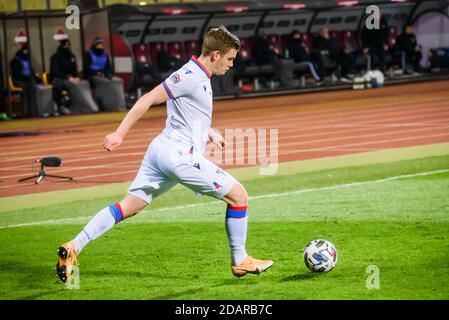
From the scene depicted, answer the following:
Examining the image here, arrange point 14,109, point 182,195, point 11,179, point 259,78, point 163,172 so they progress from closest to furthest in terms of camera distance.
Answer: point 163,172
point 182,195
point 11,179
point 14,109
point 259,78

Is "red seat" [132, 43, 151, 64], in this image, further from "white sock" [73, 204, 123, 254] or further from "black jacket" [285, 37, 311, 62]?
"white sock" [73, 204, 123, 254]

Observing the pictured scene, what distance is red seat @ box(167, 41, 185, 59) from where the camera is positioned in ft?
110

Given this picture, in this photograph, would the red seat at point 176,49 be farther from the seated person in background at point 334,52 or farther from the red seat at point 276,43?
the seated person in background at point 334,52

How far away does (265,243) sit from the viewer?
10602mm

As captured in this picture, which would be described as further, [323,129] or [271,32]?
[271,32]

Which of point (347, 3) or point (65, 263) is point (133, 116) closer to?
point (65, 263)

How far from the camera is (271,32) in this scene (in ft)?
121

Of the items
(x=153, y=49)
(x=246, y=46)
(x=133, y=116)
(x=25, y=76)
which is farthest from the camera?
(x=246, y=46)

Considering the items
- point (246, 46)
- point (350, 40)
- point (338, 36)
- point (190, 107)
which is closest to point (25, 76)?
point (246, 46)

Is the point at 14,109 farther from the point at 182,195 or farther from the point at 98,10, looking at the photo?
the point at 182,195

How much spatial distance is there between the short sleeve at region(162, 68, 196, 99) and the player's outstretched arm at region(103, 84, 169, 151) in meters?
0.04

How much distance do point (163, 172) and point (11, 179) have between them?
8.95 meters

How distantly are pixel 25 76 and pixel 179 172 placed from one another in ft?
70.3
